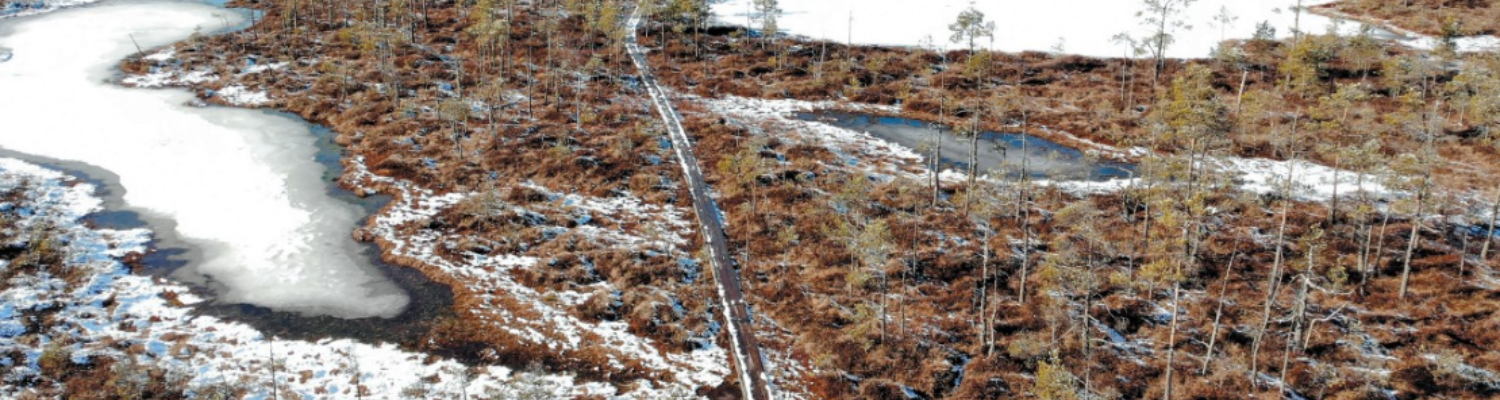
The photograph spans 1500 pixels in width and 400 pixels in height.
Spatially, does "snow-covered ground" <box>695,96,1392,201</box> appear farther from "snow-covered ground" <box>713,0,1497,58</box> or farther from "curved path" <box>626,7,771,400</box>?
"snow-covered ground" <box>713,0,1497,58</box>

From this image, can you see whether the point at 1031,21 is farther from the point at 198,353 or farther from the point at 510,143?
the point at 198,353

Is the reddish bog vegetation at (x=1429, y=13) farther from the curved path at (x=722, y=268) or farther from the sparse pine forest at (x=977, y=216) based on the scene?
the curved path at (x=722, y=268)

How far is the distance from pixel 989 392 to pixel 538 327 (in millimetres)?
23361

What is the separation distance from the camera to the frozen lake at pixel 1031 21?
335ft

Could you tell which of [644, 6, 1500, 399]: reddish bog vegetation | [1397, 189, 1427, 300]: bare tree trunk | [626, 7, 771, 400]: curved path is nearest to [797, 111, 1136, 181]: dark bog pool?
[644, 6, 1500, 399]: reddish bog vegetation

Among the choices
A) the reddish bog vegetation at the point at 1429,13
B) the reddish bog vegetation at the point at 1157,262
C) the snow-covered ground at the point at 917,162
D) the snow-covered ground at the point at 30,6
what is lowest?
the reddish bog vegetation at the point at 1157,262

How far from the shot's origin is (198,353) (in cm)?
4081

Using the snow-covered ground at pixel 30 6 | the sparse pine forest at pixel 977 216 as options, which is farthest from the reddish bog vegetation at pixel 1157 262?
the snow-covered ground at pixel 30 6

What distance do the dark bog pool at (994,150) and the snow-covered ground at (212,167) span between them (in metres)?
40.9

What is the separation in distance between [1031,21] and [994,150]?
171 ft

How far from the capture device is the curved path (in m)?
39.9

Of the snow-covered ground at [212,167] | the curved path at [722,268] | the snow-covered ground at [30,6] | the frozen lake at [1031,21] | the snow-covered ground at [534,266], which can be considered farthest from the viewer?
the snow-covered ground at [30,6]

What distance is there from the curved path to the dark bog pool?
13920mm

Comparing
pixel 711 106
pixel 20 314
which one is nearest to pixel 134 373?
pixel 20 314
